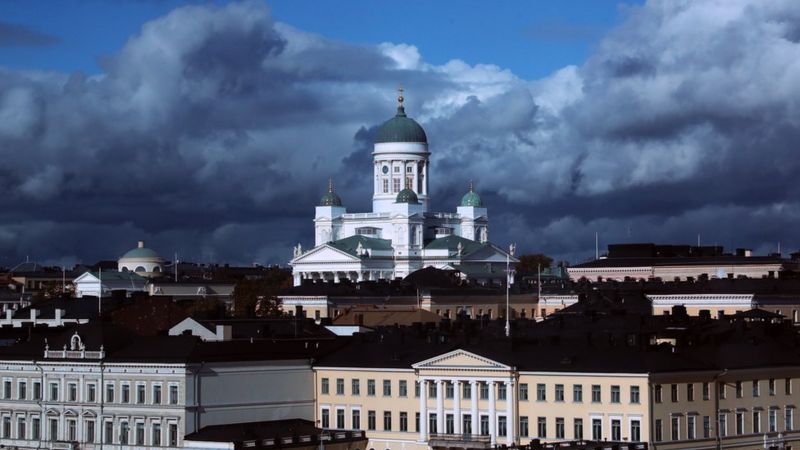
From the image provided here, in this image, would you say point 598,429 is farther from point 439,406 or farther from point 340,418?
point 340,418

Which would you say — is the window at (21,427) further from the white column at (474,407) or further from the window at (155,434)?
the white column at (474,407)

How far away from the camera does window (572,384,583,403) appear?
91.4 metres

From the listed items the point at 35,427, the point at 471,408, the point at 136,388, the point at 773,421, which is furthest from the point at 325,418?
the point at 773,421

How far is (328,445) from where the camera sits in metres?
94.7

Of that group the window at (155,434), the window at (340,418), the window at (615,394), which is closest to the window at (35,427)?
the window at (155,434)

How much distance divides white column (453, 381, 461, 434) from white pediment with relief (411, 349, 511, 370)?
901 mm

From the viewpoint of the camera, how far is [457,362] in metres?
96.3

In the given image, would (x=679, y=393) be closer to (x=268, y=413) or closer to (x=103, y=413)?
(x=268, y=413)

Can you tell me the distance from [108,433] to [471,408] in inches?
671

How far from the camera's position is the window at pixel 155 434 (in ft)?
311

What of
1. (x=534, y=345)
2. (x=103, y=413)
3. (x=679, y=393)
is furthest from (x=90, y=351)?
(x=679, y=393)

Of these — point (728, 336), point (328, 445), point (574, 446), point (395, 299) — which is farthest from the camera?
point (395, 299)

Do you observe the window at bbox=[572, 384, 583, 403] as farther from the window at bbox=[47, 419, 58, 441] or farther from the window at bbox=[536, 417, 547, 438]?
the window at bbox=[47, 419, 58, 441]

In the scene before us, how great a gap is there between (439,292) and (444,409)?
7944 cm
